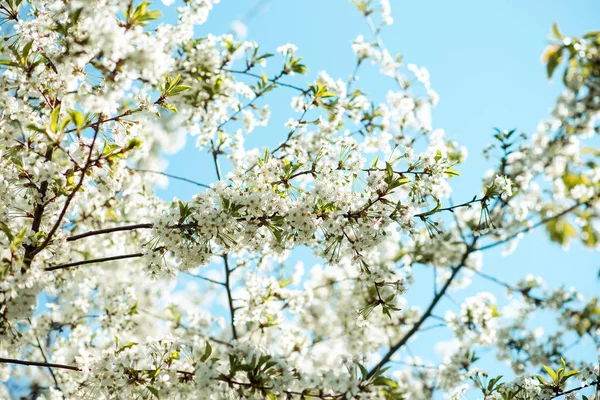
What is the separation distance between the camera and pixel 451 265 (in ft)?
23.8

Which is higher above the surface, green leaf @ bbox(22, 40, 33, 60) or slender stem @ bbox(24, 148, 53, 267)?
green leaf @ bbox(22, 40, 33, 60)

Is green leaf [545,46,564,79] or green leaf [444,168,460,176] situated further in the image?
green leaf [545,46,564,79]

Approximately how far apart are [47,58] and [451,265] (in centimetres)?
642

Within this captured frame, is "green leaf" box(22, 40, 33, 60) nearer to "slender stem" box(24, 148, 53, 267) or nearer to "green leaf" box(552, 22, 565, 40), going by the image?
"slender stem" box(24, 148, 53, 267)

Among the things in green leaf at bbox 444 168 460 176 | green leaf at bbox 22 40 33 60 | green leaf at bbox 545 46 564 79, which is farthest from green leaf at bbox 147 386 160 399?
green leaf at bbox 545 46 564 79

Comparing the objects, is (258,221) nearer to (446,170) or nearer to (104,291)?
(446,170)

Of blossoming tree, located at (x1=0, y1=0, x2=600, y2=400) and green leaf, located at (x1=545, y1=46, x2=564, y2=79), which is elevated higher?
green leaf, located at (x1=545, y1=46, x2=564, y2=79)

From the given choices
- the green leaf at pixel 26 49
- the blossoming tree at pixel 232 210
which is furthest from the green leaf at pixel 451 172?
the green leaf at pixel 26 49

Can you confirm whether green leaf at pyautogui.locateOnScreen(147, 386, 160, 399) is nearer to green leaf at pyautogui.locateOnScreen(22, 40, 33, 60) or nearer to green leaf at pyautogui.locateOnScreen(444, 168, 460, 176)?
green leaf at pyautogui.locateOnScreen(22, 40, 33, 60)

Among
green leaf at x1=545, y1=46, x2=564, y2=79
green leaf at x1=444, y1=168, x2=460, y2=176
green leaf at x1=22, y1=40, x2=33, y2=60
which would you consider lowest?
green leaf at x1=444, y1=168, x2=460, y2=176

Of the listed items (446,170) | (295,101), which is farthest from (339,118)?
(446,170)

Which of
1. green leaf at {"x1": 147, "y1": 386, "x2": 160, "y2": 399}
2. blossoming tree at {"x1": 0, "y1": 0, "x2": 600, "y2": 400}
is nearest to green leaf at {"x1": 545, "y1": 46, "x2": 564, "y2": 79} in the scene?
blossoming tree at {"x1": 0, "y1": 0, "x2": 600, "y2": 400}

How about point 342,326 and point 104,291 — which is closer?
point 104,291

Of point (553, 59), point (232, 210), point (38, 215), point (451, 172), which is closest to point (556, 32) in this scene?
point (553, 59)
